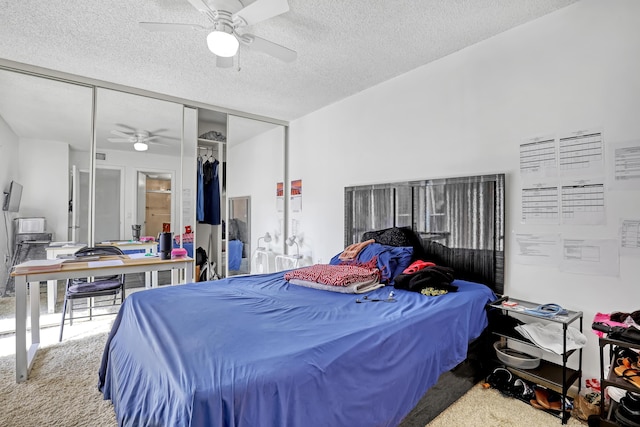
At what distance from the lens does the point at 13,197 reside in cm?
322

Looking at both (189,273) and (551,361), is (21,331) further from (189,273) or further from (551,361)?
(551,361)

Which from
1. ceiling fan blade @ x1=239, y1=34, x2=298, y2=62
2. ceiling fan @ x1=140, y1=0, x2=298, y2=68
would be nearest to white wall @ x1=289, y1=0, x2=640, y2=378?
ceiling fan blade @ x1=239, y1=34, x2=298, y2=62

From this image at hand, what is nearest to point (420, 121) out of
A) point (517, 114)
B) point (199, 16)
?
point (517, 114)

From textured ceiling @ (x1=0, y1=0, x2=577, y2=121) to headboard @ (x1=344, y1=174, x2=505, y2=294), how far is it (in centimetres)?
117

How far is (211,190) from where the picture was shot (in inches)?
167

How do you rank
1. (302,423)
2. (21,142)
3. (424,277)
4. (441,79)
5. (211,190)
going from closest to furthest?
(302,423)
(424,277)
(441,79)
(21,142)
(211,190)

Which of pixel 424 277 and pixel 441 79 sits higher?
pixel 441 79

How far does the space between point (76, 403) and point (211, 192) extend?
9.03 ft

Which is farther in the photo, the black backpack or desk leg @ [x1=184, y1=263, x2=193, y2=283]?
the black backpack

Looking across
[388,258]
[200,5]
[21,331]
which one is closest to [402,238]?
[388,258]

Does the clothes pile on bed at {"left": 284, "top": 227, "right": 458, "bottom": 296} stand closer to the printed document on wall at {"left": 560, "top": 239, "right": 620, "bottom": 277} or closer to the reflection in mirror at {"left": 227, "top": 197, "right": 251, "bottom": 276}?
the printed document on wall at {"left": 560, "top": 239, "right": 620, "bottom": 277}

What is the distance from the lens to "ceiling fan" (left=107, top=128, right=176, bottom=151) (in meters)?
3.62

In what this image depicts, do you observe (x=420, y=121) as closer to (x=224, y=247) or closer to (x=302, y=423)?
(x=302, y=423)

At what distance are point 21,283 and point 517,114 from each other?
383 cm
